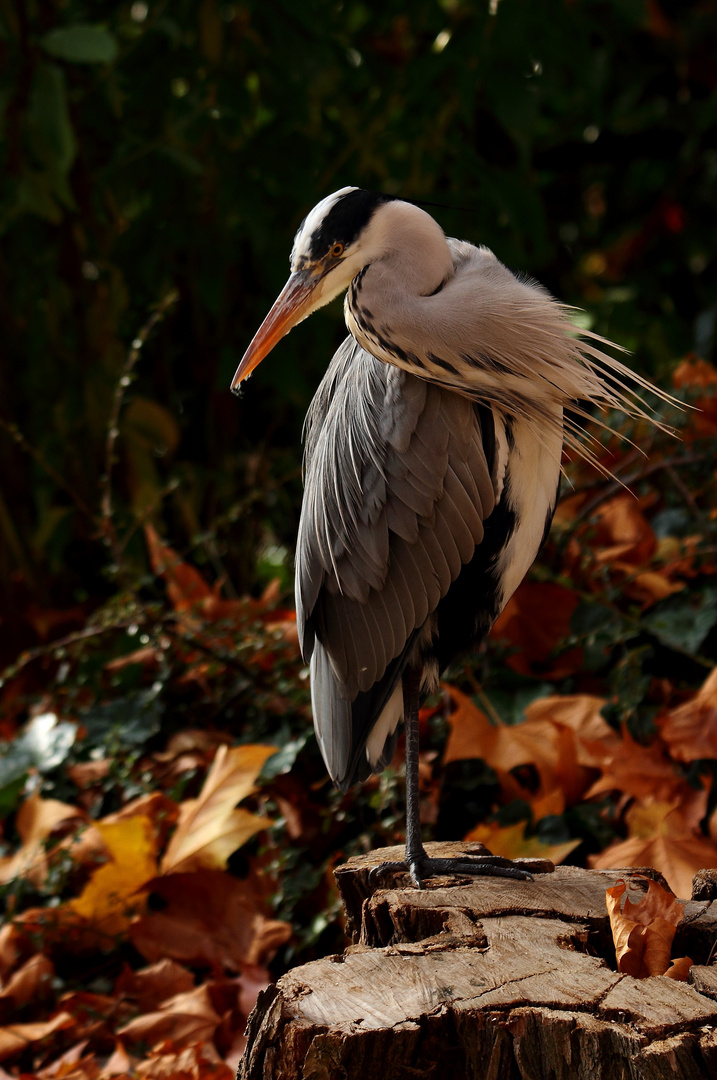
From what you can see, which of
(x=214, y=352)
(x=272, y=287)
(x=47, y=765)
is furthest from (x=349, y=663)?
(x=214, y=352)

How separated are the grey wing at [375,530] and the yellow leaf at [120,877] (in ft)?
1.84

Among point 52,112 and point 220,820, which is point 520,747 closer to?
point 220,820

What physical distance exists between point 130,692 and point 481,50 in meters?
2.13

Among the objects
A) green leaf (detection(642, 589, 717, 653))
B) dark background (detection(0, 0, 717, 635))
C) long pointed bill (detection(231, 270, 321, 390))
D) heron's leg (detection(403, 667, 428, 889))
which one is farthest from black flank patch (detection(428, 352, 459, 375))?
dark background (detection(0, 0, 717, 635))

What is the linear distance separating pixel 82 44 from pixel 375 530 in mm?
1684

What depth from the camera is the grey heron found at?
1.61m

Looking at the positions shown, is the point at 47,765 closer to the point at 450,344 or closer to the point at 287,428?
the point at 450,344

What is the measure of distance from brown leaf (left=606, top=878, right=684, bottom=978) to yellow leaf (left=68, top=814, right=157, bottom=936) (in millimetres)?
1171

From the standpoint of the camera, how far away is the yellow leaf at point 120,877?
225 centimetres

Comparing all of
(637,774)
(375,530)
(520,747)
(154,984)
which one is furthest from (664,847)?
(154,984)

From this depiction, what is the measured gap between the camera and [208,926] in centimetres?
223

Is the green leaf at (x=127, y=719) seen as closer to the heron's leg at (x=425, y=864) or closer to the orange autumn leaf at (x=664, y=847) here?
the heron's leg at (x=425, y=864)

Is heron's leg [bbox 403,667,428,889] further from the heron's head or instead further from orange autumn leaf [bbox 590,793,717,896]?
the heron's head

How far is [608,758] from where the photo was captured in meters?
2.13
